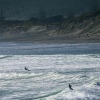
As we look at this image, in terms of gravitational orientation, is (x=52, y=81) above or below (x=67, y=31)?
below

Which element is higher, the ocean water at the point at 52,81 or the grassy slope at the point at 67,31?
the grassy slope at the point at 67,31

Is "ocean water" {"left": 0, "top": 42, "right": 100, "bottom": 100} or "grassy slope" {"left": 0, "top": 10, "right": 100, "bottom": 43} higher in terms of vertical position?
"grassy slope" {"left": 0, "top": 10, "right": 100, "bottom": 43}

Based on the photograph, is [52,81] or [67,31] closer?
[52,81]

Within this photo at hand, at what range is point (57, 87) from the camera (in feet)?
114

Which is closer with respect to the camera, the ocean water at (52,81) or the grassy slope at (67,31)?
the ocean water at (52,81)

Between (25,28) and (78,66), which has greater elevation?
(25,28)

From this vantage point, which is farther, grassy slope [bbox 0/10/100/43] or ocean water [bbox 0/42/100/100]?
grassy slope [bbox 0/10/100/43]

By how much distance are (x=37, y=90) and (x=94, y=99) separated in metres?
5.81

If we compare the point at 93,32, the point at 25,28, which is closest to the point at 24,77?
the point at 93,32

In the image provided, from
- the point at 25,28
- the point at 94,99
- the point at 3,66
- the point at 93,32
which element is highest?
the point at 25,28

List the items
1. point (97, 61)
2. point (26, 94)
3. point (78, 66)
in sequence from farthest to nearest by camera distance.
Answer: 1. point (97, 61)
2. point (78, 66)
3. point (26, 94)

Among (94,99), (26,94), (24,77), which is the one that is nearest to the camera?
(94,99)

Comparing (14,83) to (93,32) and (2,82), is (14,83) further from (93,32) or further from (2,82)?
(93,32)

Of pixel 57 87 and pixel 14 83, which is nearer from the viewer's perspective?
pixel 57 87
